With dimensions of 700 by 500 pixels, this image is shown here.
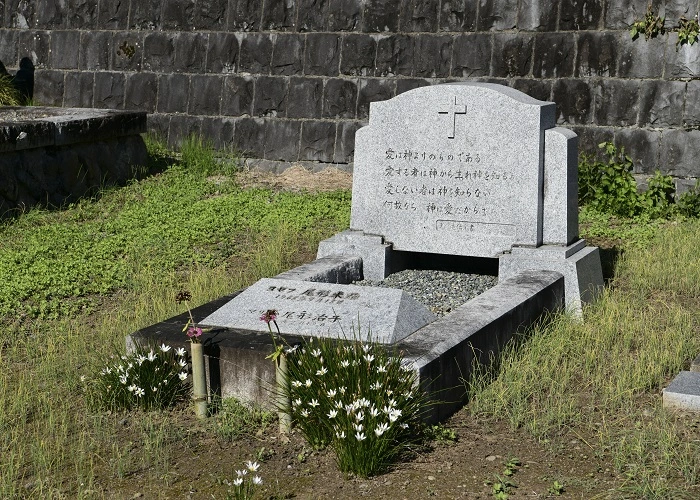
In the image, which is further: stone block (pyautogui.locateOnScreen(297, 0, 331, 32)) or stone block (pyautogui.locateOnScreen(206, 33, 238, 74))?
stone block (pyautogui.locateOnScreen(206, 33, 238, 74))

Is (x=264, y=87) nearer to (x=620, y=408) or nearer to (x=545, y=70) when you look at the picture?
(x=545, y=70)

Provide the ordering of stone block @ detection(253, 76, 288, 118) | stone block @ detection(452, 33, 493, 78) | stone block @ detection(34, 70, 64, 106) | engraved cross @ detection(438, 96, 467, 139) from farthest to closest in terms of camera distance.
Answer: stone block @ detection(34, 70, 64, 106) → stone block @ detection(253, 76, 288, 118) → stone block @ detection(452, 33, 493, 78) → engraved cross @ detection(438, 96, 467, 139)

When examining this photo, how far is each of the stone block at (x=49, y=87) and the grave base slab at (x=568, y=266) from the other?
6.90 m

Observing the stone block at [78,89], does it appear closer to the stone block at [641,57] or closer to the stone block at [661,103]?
the stone block at [641,57]

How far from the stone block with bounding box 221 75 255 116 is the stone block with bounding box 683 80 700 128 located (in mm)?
4370

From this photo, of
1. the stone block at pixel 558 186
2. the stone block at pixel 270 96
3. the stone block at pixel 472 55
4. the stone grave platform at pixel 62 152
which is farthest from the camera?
the stone block at pixel 270 96

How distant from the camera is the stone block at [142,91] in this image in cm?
1170

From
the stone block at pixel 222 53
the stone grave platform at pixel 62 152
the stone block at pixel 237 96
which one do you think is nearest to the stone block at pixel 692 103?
the stone block at pixel 237 96

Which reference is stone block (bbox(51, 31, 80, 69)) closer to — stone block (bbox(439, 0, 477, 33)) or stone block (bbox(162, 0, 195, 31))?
stone block (bbox(162, 0, 195, 31))

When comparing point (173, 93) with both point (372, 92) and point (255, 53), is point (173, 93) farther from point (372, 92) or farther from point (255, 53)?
point (372, 92)

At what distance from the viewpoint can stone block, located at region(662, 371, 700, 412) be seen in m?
4.98

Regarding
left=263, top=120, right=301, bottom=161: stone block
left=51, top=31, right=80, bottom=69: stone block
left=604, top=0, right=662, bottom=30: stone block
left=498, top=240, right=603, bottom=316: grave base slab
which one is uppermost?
left=604, top=0, right=662, bottom=30: stone block

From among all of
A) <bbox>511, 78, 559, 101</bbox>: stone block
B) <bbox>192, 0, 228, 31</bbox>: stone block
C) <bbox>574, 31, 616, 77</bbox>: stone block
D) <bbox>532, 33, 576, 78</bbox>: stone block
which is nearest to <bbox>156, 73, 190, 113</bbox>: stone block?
<bbox>192, 0, 228, 31</bbox>: stone block

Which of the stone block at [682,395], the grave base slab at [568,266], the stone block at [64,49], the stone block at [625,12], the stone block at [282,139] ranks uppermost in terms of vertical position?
the stone block at [625,12]
